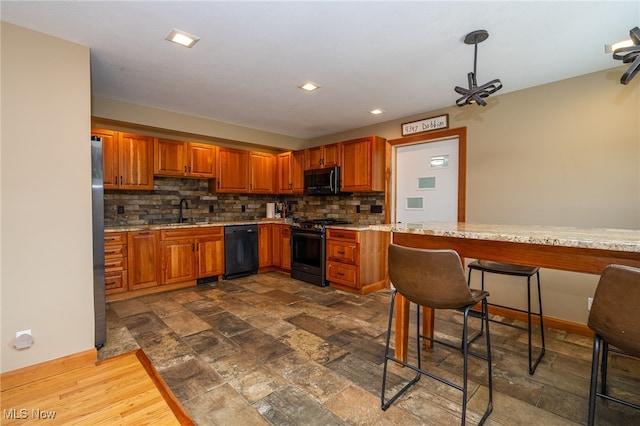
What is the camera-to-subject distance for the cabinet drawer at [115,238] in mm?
3563

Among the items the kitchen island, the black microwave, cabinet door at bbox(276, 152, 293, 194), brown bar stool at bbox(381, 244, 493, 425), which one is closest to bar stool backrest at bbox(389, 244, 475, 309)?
brown bar stool at bbox(381, 244, 493, 425)

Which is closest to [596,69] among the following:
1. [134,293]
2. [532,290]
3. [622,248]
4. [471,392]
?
[532,290]

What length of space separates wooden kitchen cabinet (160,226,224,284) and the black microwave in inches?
63.0

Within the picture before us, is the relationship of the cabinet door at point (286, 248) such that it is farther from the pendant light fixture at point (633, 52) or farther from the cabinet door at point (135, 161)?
the pendant light fixture at point (633, 52)

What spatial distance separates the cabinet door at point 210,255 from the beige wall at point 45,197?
1.97 m

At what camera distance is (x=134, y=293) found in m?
3.82

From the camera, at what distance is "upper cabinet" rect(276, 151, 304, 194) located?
17.4 feet

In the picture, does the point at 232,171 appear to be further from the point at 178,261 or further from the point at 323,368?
the point at 323,368

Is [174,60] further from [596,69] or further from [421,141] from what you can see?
[596,69]

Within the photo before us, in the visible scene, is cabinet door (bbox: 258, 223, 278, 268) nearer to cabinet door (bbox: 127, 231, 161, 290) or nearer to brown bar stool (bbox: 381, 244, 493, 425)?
cabinet door (bbox: 127, 231, 161, 290)

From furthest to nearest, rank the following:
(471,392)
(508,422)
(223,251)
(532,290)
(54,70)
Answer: (223,251), (532,290), (54,70), (471,392), (508,422)

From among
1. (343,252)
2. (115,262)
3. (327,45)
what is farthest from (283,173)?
(327,45)

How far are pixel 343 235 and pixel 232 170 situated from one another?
2.20 metres

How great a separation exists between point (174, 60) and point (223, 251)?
8.95 feet
